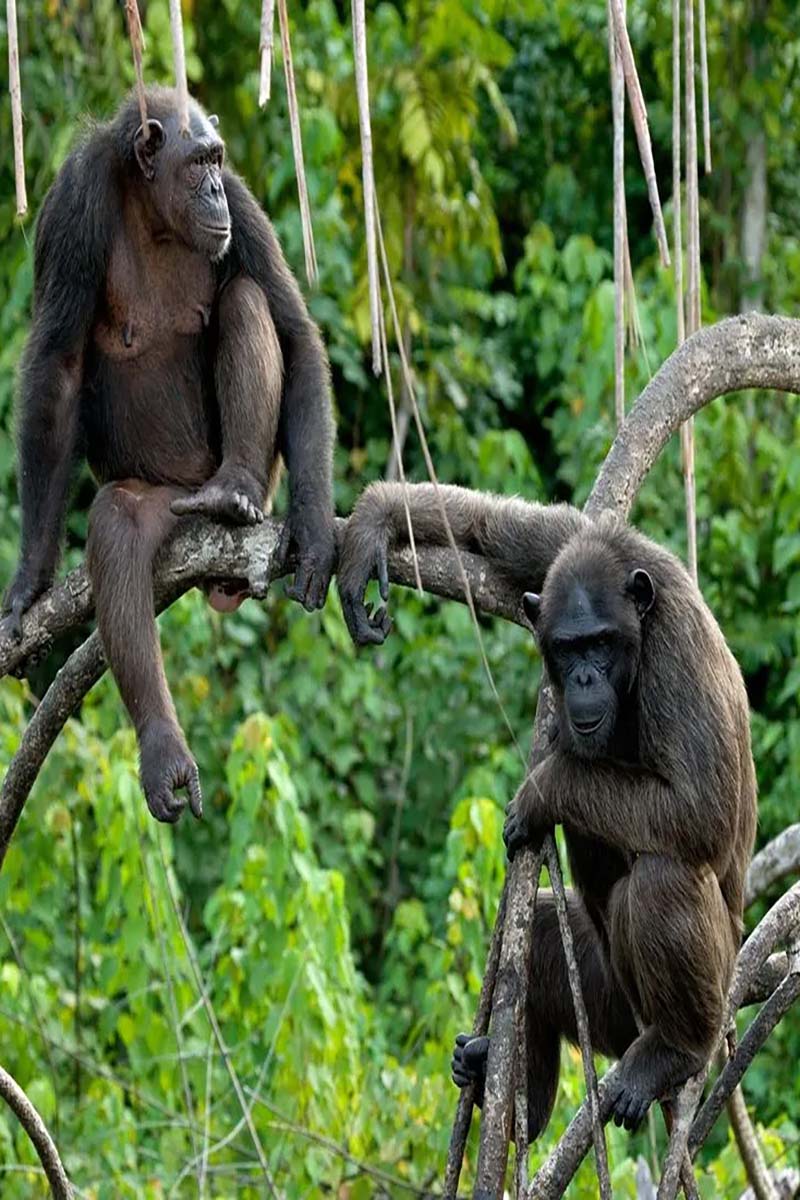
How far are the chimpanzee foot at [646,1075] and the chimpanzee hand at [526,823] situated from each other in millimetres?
596

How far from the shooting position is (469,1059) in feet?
13.9

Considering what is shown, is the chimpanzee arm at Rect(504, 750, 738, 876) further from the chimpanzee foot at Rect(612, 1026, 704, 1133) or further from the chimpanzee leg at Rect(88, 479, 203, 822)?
the chimpanzee leg at Rect(88, 479, 203, 822)

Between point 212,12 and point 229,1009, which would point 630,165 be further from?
point 229,1009

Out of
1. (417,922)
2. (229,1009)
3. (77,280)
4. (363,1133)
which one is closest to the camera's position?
(77,280)

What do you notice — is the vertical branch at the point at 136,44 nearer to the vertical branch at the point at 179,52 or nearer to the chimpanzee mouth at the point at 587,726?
the vertical branch at the point at 179,52

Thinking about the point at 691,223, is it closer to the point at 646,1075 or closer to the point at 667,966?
the point at 667,966

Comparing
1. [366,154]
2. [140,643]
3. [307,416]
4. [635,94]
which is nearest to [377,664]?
[307,416]

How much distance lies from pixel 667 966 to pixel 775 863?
1528 mm

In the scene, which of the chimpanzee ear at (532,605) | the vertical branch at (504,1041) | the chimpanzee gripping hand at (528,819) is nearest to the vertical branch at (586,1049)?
the vertical branch at (504,1041)

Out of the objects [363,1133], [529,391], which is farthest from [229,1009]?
[529,391]

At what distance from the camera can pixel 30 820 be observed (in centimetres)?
756

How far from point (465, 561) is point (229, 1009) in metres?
3.73

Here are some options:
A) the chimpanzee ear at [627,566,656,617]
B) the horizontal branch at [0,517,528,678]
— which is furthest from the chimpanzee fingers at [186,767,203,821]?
the chimpanzee ear at [627,566,656,617]

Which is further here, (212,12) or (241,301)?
(212,12)
